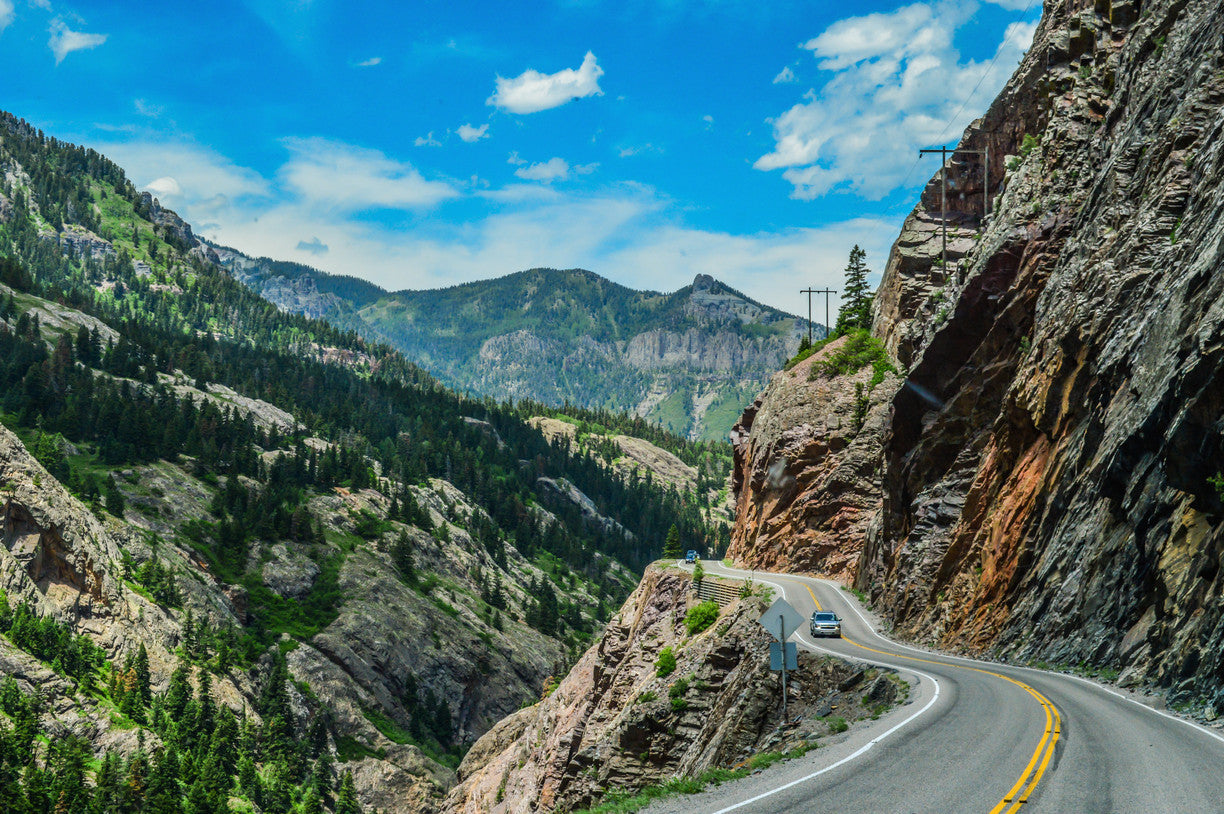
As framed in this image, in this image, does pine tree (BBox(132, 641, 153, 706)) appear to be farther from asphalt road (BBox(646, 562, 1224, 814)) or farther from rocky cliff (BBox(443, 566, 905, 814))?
asphalt road (BBox(646, 562, 1224, 814))

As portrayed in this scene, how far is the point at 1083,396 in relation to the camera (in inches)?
1225

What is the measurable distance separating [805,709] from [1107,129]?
29615mm

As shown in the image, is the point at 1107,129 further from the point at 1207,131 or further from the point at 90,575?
the point at 90,575

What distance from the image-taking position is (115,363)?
195500mm

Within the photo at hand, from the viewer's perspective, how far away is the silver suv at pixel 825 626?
38.9 meters

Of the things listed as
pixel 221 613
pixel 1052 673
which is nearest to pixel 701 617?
pixel 1052 673

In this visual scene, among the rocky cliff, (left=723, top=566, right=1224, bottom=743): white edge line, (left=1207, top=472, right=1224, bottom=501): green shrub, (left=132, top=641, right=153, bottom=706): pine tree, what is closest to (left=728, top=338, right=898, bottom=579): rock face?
(left=723, top=566, right=1224, bottom=743): white edge line

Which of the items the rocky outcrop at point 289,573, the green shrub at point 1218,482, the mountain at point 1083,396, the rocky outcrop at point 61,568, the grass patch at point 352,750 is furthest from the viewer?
the rocky outcrop at point 289,573

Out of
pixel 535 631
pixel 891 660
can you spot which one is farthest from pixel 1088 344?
pixel 535 631

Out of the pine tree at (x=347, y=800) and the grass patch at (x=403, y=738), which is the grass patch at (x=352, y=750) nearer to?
the grass patch at (x=403, y=738)

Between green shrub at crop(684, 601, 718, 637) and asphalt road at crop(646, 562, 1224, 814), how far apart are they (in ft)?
58.1

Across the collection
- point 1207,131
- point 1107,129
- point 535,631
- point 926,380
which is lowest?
point 535,631

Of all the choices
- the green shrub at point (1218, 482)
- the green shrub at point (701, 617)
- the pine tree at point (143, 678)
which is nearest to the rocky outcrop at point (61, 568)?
the pine tree at point (143, 678)

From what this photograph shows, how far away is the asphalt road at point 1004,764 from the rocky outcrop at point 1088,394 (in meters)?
2.90
